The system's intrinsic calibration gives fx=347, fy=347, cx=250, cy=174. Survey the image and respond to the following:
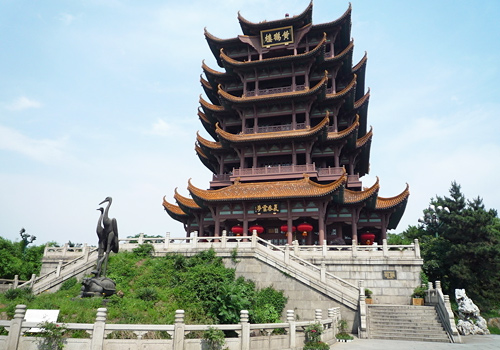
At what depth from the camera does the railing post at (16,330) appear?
394 inches

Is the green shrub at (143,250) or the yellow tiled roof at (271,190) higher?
the yellow tiled roof at (271,190)

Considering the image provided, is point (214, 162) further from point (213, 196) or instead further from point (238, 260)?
point (238, 260)

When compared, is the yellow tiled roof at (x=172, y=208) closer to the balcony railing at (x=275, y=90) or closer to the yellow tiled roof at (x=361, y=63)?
the balcony railing at (x=275, y=90)

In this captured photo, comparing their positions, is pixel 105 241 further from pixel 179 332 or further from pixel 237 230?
pixel 237 230

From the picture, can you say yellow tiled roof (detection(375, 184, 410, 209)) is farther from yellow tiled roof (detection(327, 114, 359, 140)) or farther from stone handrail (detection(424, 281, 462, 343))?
stone handrail (detection(424, 281, 462, 343))

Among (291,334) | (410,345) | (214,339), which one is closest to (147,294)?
→ (214,339)

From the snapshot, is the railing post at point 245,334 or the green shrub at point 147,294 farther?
the green shrub at point 147,294

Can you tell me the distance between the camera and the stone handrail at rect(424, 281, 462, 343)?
44.0 feet

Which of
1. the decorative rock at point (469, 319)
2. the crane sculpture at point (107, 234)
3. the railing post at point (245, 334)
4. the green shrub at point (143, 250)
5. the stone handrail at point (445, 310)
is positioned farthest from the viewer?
the green shrub at point (143, 250)

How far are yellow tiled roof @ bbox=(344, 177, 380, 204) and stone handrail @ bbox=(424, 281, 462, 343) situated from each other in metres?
6.98

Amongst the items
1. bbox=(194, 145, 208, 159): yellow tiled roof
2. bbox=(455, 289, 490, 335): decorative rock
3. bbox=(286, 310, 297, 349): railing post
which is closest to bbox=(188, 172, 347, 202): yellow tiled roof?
bbox=(194, 145, 208, 159): yellow tiled roof

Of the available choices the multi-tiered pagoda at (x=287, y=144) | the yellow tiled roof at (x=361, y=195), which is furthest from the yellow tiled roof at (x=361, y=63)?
the yellow tiled roof at (x=361, y=195)

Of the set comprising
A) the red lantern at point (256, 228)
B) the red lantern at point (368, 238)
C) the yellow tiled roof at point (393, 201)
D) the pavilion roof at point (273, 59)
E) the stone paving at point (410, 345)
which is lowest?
the stone paving at point (410, 345)

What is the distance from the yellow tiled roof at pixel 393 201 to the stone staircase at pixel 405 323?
881cm
